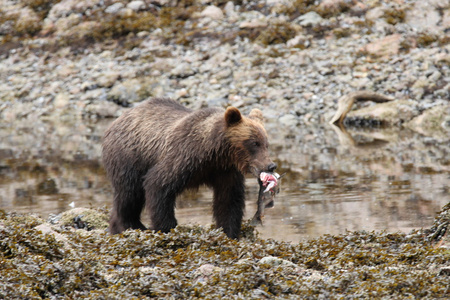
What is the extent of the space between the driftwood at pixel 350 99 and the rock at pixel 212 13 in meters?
9.73

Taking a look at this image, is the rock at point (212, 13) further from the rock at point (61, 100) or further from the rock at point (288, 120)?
the rock at point (288, 120)

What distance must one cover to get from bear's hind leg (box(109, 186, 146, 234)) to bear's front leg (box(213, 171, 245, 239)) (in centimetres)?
104

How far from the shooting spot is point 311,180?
12.8m

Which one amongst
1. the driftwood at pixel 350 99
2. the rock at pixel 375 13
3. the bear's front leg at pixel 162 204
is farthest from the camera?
the rock at pixel 375 13

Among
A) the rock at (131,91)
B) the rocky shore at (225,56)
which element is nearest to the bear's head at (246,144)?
the rocky shore at (225,56)

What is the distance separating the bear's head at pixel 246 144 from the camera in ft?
23.6

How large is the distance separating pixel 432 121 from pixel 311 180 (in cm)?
959

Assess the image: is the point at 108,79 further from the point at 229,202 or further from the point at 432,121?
the point at 229,202

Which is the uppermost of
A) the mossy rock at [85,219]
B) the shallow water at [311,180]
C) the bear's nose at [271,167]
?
the bear's nose at [271,167]

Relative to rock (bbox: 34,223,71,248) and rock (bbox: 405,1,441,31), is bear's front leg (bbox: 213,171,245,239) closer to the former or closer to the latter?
rock (bbox: 34,223,71,248)

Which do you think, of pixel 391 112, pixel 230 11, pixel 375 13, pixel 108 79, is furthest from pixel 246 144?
pixel 230 11

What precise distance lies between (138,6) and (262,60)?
8.28 meters

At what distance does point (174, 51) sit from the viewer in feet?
93.9

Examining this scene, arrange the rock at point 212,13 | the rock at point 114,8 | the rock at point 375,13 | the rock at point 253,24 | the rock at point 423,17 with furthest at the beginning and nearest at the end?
1. the rock at point 114,8
2. the rock at point 212,13
3. the rock at point 253,24
4. the rock at point 375,13
5. the rock at point 423,17
